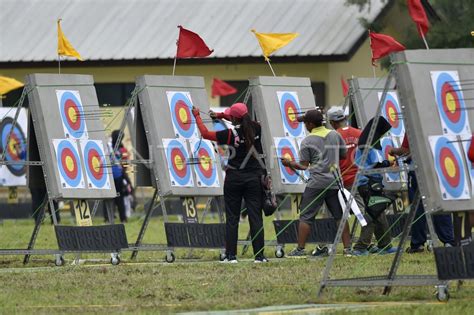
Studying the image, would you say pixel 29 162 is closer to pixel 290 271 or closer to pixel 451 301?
pixel 290 271

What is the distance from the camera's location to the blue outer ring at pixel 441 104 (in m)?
13.5

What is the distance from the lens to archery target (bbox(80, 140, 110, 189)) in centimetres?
1964

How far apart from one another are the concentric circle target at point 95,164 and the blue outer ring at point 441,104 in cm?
709

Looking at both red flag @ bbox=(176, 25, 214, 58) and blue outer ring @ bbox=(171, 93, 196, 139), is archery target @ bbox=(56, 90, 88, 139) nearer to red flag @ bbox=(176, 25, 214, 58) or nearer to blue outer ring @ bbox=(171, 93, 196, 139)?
blue outer ring @ bbox=(171, 93, 196, 139)

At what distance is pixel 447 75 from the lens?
539 inches

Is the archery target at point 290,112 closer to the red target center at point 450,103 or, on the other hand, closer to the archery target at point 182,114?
the archery target at point 182,114

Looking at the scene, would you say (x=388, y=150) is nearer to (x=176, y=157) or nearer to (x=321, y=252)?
(x=321, y=252)

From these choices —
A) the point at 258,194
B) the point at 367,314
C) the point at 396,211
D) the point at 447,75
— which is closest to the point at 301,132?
the point at 396,211

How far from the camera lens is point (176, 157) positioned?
19922 millimetres

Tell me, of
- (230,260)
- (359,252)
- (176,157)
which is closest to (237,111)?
(230,260)

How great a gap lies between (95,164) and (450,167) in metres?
7.42

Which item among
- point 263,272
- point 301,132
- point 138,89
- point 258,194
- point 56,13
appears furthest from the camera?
point 56,13

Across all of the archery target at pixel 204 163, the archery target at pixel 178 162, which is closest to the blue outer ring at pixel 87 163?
the archery target at pixel 178 162

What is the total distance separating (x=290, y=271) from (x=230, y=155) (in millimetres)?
2311
